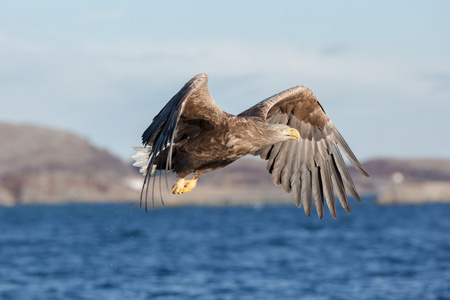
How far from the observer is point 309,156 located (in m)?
9.77

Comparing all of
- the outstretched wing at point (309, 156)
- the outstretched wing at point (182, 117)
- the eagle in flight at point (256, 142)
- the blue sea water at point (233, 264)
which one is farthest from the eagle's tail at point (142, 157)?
the blue sea water at point (233, 264)

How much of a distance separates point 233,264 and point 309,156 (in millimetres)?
24271

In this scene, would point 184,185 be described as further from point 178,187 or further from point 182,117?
point 182,117

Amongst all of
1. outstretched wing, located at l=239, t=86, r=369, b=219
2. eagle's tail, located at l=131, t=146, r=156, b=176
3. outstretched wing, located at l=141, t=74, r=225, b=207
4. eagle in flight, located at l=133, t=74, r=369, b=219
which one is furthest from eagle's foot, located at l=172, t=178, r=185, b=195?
outstretched wing, located at l=239, t=86, r=369, b=219

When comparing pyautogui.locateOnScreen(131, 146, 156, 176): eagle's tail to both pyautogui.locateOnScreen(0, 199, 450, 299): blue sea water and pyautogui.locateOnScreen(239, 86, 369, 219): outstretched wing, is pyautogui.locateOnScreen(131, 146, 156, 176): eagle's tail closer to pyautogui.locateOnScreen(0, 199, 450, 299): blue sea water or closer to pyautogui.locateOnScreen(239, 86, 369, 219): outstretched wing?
pyautogui.locateOnScreen(239, 86, 369, 219): outstretched wing

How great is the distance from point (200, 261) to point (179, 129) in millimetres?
27561

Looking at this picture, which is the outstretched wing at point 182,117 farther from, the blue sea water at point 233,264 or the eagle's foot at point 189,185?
the blue sea water at point 233,264

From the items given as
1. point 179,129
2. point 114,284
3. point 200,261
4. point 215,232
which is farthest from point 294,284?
point 215,232

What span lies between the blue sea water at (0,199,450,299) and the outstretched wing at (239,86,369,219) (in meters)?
14.6

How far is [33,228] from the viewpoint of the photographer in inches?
2589

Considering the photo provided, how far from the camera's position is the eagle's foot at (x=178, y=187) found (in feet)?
26.0

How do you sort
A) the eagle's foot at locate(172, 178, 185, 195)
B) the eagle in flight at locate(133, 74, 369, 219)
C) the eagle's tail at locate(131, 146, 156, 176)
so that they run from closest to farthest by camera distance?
the eagle in flight at locate(133, 74, 369, 219) → the eagle's foot at locate(172, 178, 185, 195) → the eagle's tail at locate(131, 146, 156, 176)

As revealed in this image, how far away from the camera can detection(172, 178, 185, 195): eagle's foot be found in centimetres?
794

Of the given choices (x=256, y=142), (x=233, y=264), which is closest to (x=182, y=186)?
(x=256, y=142)
